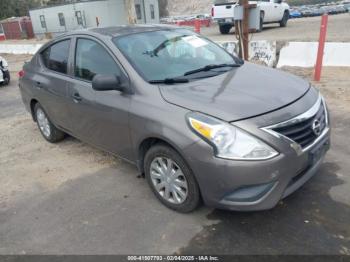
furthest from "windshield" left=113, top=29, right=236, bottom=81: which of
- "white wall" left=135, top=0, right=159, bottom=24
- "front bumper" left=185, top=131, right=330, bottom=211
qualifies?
"white wall" left=135, top=0, right=159, bottom=24

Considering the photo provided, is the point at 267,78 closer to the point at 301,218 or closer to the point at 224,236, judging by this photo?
the point at 301,218

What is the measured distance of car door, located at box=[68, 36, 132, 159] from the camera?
3578mm

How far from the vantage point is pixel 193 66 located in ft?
12.3

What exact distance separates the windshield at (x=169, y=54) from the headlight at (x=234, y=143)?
959 mm

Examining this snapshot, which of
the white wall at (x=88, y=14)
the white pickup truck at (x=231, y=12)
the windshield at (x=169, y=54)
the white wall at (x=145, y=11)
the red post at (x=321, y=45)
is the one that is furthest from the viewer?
the white wall at (x=145, y=11)

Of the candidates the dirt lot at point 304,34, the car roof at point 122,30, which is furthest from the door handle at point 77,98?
the dirt lot at point 304,34

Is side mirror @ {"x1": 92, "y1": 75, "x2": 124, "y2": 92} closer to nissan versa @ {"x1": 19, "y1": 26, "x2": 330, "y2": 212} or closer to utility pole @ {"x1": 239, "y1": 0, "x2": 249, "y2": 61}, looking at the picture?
nissan versa @ {"x1": 19, "y1": 26, "x2": 330, "y2": 212}

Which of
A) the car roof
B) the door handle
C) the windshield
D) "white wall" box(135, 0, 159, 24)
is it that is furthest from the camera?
"white wall" box(135, 0, 159, 24)

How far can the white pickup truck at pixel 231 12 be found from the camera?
674 inches

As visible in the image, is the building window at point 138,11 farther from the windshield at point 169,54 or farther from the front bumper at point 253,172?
the front bumper at point 253,172

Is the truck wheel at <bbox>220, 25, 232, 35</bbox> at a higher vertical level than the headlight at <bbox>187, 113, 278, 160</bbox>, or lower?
lower

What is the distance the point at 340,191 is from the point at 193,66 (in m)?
1.98

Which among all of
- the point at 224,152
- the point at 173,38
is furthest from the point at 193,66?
the point at 224,152

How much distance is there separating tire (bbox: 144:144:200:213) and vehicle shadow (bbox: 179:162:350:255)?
0.30 m
